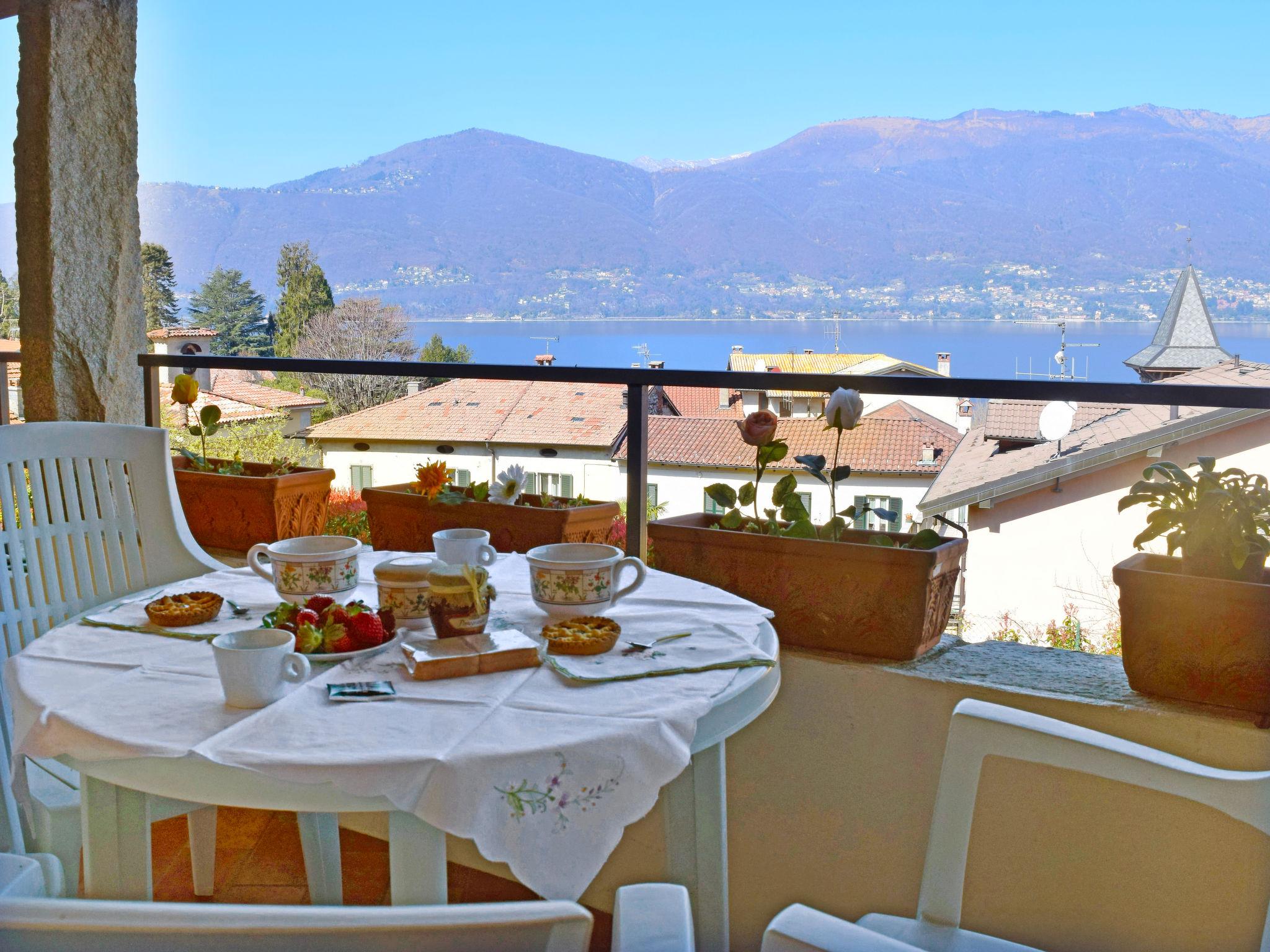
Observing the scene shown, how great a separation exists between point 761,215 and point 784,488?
1390 inches

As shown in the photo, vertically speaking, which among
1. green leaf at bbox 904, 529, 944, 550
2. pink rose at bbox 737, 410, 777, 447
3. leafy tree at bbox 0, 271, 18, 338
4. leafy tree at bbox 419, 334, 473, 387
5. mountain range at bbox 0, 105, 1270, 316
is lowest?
green leaf at bbox 904, 529, 944, 550

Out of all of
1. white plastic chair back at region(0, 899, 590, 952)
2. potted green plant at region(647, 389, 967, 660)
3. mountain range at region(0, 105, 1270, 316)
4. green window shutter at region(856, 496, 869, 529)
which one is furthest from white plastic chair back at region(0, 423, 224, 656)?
mountain range at region(0, 105, 1270, 316)

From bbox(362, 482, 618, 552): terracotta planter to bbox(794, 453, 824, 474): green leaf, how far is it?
1.78ft

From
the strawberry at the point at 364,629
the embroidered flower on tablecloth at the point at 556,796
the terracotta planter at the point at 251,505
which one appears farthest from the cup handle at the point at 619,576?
the terracotta planter at the point at 251,505

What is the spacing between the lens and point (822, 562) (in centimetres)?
167

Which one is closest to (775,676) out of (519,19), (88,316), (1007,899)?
(1007,899)

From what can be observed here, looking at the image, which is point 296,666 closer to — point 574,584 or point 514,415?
point 574,584

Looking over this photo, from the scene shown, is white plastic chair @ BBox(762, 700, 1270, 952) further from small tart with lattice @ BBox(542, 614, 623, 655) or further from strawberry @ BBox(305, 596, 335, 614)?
strawberry @ BBox(305, 596, 335, 614)

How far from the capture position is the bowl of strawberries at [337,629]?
3.23 ft

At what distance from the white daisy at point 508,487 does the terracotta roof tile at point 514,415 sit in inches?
8.2

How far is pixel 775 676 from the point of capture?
98 cm

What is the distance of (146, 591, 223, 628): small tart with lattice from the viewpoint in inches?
42.9

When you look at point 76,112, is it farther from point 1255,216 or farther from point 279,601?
point 1255,216

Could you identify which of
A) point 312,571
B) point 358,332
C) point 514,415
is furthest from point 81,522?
point 358,332
